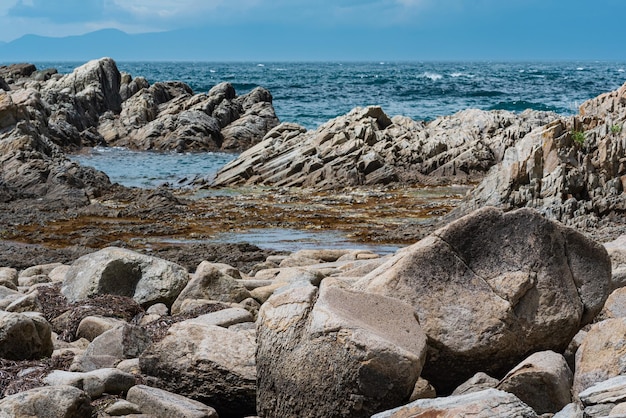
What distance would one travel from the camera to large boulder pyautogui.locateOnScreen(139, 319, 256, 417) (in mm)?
6641

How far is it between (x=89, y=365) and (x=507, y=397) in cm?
365

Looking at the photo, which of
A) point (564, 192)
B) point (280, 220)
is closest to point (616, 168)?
point (564, 192)

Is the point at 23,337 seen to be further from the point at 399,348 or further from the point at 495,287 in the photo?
the point at 495,287

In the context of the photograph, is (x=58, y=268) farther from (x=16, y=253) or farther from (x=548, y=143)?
(x=548, y=143)

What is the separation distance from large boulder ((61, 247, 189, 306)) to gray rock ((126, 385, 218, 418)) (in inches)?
140

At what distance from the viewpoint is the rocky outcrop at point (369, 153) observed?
28812 mm

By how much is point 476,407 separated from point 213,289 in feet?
16.6

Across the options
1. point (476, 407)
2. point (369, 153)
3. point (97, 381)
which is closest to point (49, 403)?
point (97, 381)

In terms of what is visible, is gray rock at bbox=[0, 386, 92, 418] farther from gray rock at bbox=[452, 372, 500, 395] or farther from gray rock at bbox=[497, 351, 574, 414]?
gray rock at bbox=[497, 351, 574, 414]

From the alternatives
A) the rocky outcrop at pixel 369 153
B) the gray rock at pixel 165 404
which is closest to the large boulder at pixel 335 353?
the gray rock at pixel 165 404

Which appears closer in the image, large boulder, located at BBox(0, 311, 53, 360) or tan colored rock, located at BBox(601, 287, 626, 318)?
large boulder, located at BBox(0, 311, 53, 360)

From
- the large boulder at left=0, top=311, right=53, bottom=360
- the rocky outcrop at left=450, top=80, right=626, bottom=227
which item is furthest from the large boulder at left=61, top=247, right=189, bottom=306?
the rocky outcrop at left=450, top=80, right=626, bottom=227

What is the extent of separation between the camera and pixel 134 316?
9.46 meters

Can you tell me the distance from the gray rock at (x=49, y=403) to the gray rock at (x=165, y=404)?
412 mm
